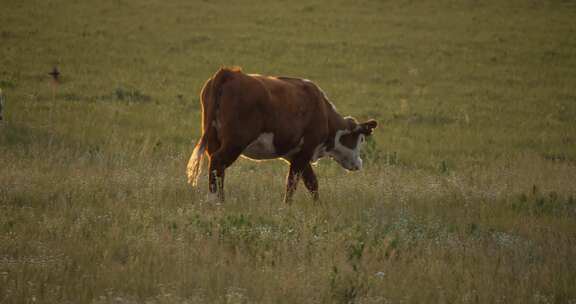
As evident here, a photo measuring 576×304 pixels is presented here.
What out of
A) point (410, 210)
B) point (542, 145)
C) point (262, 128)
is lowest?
point (542, 145)

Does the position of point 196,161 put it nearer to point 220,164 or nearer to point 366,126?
point 220,164

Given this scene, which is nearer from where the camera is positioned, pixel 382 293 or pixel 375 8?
pixel 382 293

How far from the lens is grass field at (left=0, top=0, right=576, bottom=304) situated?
620cm

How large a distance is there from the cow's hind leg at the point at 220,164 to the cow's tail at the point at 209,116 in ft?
0.54

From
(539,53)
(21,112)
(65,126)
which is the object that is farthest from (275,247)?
(539,53)

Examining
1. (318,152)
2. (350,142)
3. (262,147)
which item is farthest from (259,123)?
(350,142)

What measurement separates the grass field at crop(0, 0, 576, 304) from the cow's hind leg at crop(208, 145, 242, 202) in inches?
11.0

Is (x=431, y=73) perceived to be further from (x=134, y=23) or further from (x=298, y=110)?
(x=298, y=110)

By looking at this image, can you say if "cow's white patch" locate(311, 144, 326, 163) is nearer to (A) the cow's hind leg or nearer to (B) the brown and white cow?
(B) the brown and white cow

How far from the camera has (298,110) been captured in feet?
31.2

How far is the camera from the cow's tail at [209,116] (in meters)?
8.81

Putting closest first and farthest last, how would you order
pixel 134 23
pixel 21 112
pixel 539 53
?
pixel 21 112
pixel 539 53
pixel 134 23

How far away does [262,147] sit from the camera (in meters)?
9.19

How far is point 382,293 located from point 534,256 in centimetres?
226
